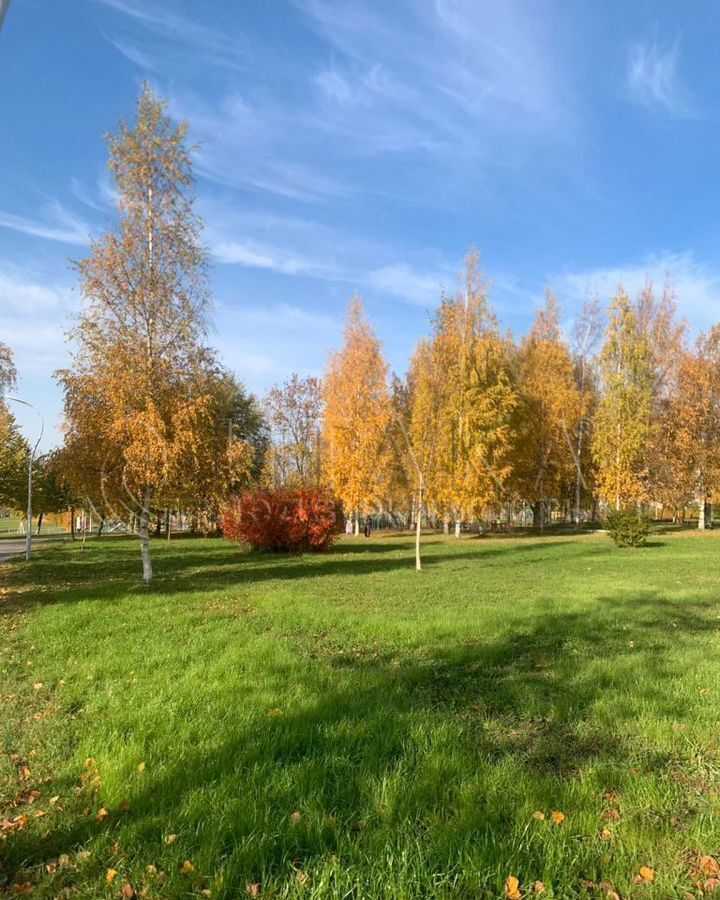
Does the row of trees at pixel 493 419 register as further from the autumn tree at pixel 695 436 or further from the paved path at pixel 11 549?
the paved path at pixel 11 549

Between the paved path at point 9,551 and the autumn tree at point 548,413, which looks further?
the autumn tree at point 548,413

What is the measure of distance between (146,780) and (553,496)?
42992mm

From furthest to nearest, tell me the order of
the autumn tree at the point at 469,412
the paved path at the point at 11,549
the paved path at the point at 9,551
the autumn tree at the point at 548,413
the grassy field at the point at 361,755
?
the autumn tree at the point at 548,413 < the autumn tree at the point at 469,412 < the paved path at the point at 11,549 < the paved path at the point at 9,551 < the grassy field at the point at 361,755

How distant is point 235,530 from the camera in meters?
28.0

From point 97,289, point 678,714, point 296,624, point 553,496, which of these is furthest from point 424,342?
point 678,714

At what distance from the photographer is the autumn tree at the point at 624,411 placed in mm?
37375

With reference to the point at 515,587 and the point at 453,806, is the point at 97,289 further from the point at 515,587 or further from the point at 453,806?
the point at 453,806

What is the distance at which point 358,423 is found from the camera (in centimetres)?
3694

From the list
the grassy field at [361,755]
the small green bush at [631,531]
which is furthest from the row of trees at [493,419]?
the grassy field at [361,755]

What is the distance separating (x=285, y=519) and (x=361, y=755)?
22.8 meters

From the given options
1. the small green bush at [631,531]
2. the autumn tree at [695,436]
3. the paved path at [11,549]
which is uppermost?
the autumn tree at [695,436]

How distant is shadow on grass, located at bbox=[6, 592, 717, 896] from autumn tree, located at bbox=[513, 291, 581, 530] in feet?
113

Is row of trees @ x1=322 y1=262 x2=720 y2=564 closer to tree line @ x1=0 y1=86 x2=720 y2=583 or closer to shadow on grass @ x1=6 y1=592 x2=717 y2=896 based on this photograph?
tree line @ x1=0 y1=86 x2=720 y2=583

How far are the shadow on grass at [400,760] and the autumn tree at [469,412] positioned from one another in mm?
29232
